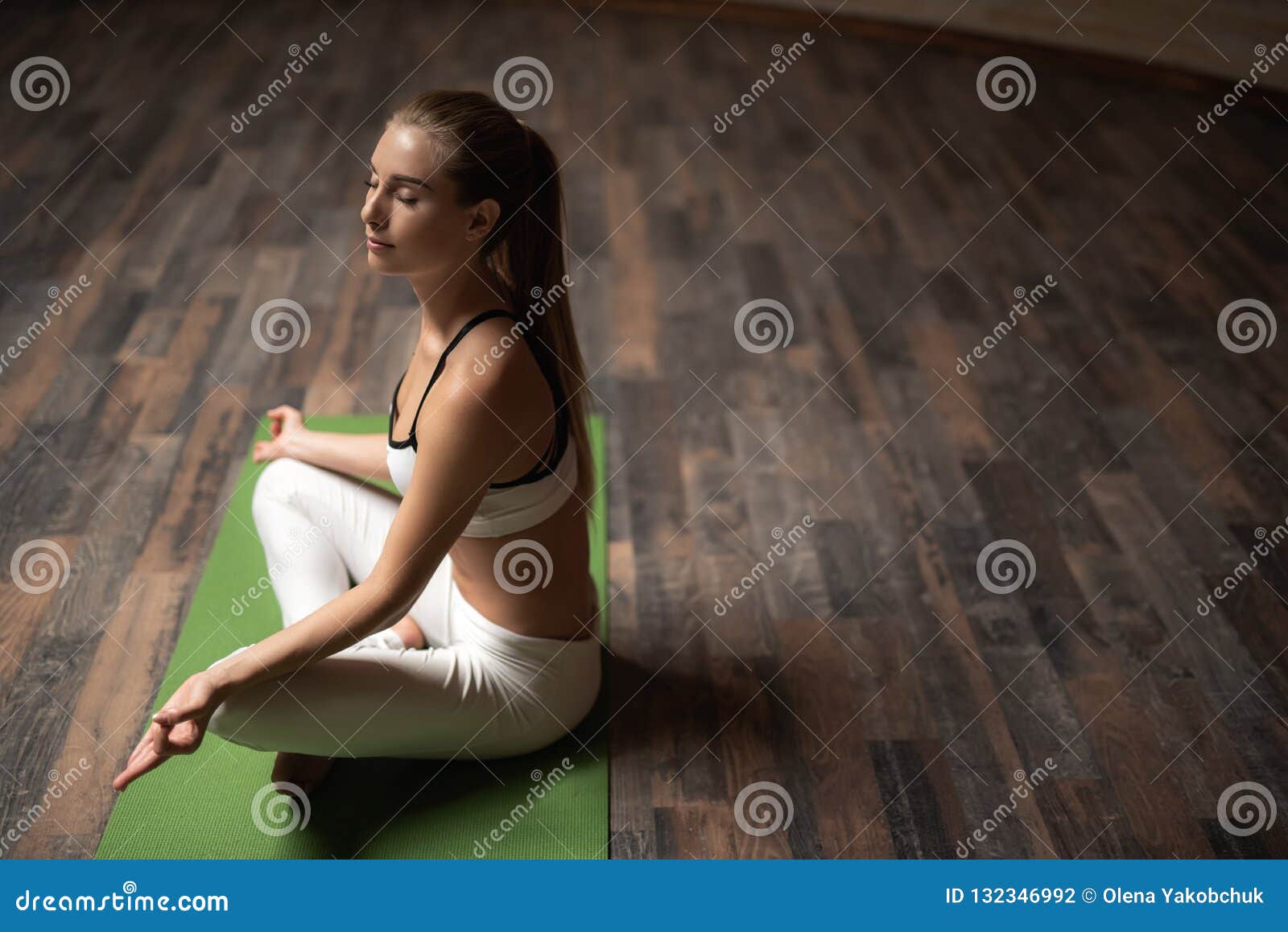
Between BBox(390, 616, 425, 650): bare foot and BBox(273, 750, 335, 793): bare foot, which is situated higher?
BBox(390, 616, 425, 650): bare foot

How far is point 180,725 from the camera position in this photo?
57.2 inches

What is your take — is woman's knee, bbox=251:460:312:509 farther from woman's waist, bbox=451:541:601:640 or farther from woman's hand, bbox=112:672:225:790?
woman's hand, bbox=112:672:225:790

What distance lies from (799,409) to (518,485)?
1.40 metres

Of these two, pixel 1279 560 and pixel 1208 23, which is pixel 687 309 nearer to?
pixel 1279 560

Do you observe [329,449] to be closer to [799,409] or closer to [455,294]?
[455,294]

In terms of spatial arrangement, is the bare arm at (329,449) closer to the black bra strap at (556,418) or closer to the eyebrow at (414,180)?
the black bra strap at (556,418)

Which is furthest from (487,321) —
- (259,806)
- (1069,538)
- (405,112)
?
(1069,538)

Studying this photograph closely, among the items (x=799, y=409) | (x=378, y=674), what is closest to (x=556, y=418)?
(x=378, y=674)

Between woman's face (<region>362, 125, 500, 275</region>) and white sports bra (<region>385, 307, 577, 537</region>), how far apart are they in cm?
12

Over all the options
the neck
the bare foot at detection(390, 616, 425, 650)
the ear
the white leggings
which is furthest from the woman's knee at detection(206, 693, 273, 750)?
the ear

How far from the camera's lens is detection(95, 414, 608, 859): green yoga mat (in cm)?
175

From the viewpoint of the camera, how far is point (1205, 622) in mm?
2260

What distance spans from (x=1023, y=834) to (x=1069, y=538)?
82 cm

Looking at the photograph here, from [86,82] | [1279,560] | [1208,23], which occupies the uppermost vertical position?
[1208,23]
